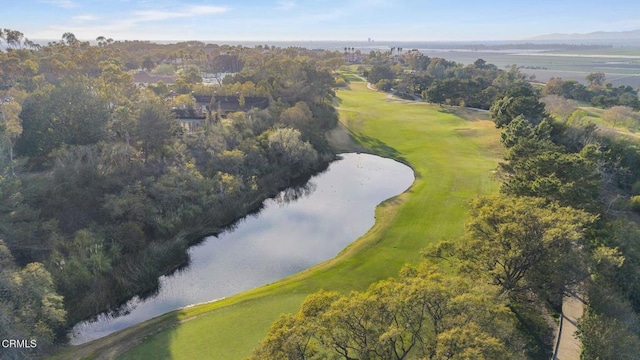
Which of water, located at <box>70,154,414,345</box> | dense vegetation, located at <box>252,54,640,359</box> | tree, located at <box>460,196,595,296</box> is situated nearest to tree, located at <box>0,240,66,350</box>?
water, located at <box>70,154,414,345</box>

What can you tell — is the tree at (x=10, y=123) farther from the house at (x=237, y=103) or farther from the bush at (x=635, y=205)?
the bush at (x=635, y=205)

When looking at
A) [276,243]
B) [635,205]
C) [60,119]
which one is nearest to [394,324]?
[276,243]

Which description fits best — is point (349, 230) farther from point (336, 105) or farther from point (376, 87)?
point (376, 87)

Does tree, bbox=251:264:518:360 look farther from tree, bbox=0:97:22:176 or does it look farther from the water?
tree, bbox=0:97:22:176

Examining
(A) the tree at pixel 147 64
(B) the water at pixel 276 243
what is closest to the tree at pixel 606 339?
(B) the water at pixel 276 243

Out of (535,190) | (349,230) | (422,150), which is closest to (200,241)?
(349,230)

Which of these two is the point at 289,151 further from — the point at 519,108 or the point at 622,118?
the point at 622,118

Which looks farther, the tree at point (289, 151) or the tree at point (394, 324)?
the tree at point (289, 151)
